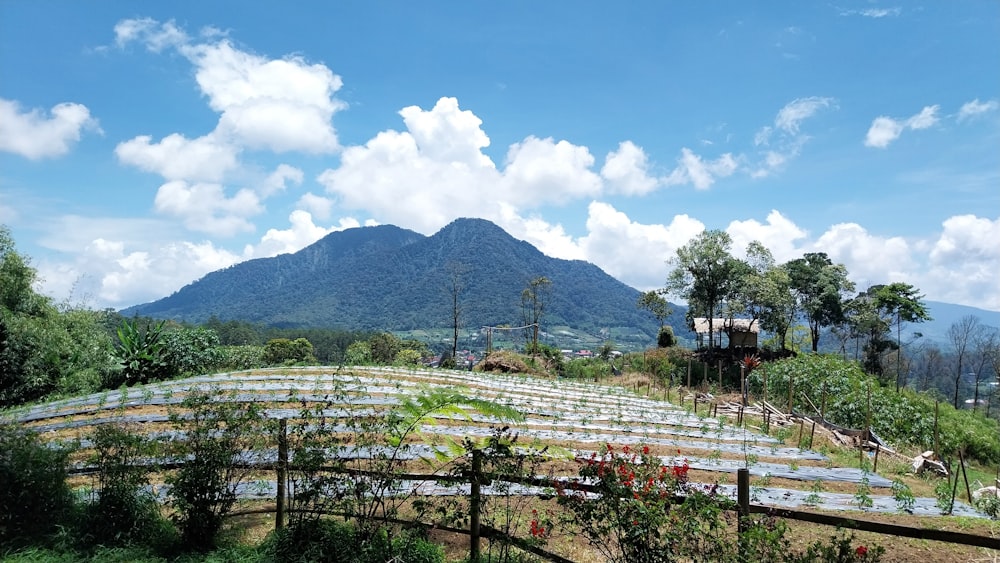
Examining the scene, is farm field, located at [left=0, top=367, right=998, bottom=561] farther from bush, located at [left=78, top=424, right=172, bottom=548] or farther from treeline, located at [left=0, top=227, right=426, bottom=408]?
treeline, located at [left=0, top=227, right=426, bottom=408]

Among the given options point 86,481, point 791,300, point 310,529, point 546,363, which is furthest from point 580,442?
point 791,300

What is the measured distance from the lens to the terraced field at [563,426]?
7992 millimetres

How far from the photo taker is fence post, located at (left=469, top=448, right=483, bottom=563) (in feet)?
16.7

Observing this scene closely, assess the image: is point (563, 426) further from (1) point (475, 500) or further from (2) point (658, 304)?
(2) point (658, 304)

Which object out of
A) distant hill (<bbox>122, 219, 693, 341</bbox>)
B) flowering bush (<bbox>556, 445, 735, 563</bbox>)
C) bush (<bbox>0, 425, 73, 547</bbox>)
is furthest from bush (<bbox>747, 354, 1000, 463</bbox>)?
distant hill (<bbox>122, 219, 693, 341</bbox>)

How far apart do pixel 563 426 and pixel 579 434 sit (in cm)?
78

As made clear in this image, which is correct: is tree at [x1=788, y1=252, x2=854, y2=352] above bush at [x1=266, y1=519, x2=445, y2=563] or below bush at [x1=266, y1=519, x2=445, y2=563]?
above

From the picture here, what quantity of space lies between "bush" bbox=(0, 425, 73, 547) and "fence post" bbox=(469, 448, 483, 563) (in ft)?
14.0

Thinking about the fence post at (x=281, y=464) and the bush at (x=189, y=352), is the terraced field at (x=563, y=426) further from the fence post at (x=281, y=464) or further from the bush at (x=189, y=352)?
the bush at (x=189, y=352)

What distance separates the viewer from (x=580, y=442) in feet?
36.0

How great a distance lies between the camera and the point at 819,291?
4038cm

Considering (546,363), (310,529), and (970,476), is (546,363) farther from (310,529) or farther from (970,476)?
(310,529)

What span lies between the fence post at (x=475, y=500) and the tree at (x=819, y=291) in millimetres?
41806

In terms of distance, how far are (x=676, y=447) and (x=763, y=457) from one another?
1.78m
